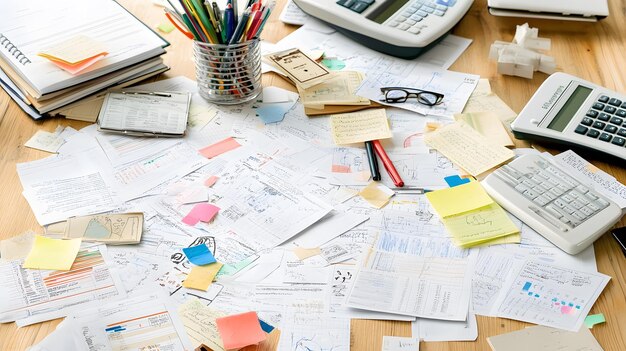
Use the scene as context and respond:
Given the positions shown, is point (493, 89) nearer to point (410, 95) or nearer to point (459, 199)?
point (410, 95)

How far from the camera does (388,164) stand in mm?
1178

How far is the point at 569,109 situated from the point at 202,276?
69 centimetres

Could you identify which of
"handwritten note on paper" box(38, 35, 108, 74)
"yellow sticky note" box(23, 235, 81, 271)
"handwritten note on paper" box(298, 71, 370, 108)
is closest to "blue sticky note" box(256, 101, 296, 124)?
"handwritten note on paper" box(298, 71, 370, 108)

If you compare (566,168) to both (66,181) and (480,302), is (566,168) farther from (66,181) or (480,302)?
(66,181)

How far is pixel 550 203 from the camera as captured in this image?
1090mm

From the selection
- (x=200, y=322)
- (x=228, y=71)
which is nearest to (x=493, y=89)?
(x=228, y=71)

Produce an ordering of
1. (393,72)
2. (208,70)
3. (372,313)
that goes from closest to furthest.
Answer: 1. (372,313)
2. (208,70)
3. (393,72)

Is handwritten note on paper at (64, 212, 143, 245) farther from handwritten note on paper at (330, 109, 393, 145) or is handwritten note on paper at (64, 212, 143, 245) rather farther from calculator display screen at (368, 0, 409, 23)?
calculator display screen at (368, 0, 409, 23)

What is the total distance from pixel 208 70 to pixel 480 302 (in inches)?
24.1

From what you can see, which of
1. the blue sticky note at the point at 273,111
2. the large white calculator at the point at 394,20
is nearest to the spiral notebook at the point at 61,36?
the blue sticky note at the point at 273,111

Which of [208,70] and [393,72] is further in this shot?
[393,72]

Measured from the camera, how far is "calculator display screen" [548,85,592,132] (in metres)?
1.23

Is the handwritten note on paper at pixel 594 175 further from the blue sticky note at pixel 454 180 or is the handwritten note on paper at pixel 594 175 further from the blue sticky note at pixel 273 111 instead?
the blue sticky note at pixel 273 111

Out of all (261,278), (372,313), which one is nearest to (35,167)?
(261,278)
